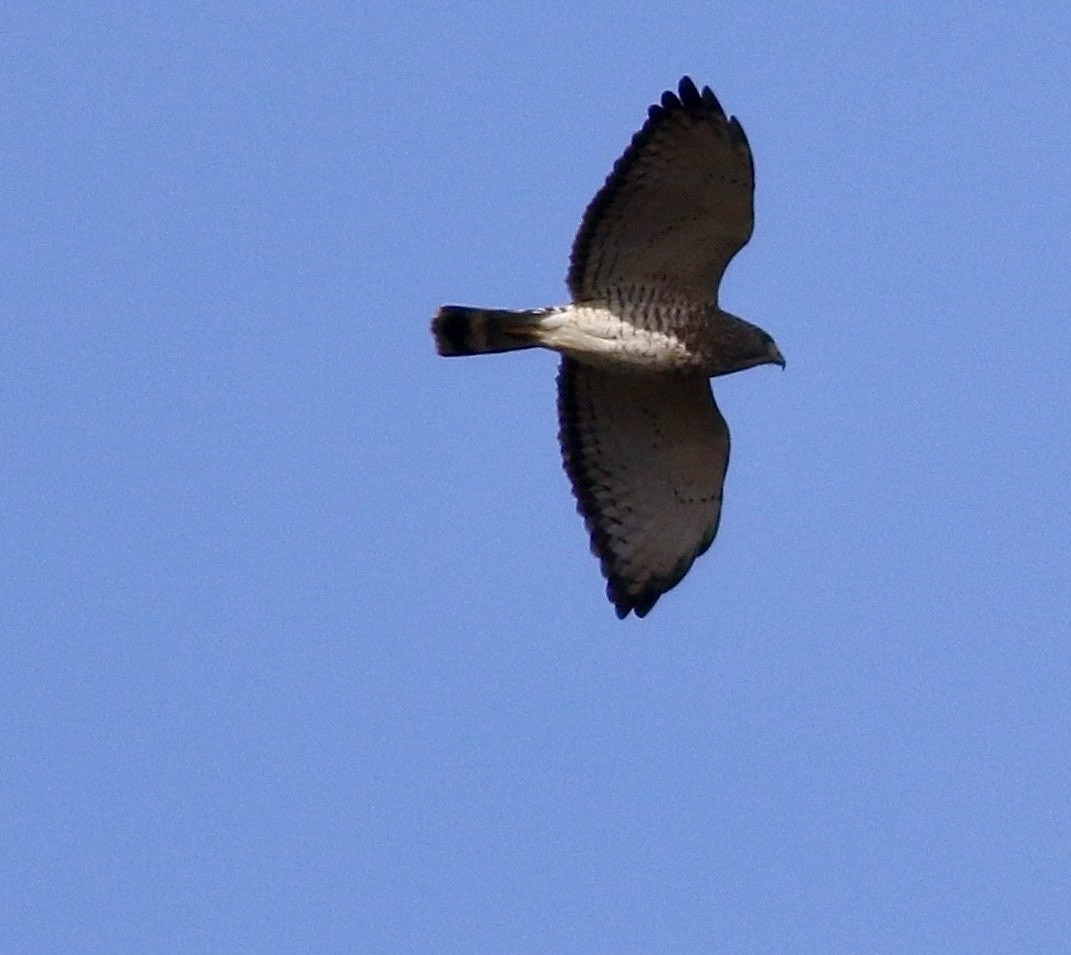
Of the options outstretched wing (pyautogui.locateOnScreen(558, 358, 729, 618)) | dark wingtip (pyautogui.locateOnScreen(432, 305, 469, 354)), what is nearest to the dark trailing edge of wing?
outstretched wing (pyautogui.locateOnScreen(558, 358, 729, 618))

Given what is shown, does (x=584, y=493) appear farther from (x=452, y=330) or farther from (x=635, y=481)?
(x=452, y=330)

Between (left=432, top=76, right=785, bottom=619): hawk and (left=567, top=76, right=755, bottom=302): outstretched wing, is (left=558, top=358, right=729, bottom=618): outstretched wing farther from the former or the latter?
(left=567, top=76, right=755, bottom=302): outstretched wing

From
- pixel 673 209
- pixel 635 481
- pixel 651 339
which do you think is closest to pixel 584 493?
pixel 635 481

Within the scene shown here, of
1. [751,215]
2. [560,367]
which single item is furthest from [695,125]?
[560,367]

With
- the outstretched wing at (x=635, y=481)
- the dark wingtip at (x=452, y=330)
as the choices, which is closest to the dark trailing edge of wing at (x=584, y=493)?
the outstretched wing at (x=635, y=481)

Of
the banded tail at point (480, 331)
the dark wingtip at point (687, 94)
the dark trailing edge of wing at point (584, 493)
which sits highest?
the dark wingtip at point (687, 94)

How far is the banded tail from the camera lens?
1697 cm

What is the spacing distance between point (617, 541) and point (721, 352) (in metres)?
1.21

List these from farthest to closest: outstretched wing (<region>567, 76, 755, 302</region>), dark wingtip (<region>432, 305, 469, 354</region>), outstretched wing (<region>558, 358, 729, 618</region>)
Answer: outstretched wing (<region>558, 358, 729, 618</region>) → dark wingtip (<region>432, 305, 469, 354</region>) → outstretched wing (<region>567, 76, 755, 302</region>)

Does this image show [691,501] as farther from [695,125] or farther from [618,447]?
[695,125]

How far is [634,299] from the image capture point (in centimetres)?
1686

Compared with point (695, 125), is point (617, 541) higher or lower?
lower

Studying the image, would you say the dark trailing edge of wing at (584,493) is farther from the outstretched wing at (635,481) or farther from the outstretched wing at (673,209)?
the outstretched wing at (673,209)

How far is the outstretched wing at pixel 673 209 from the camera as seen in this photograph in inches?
648
